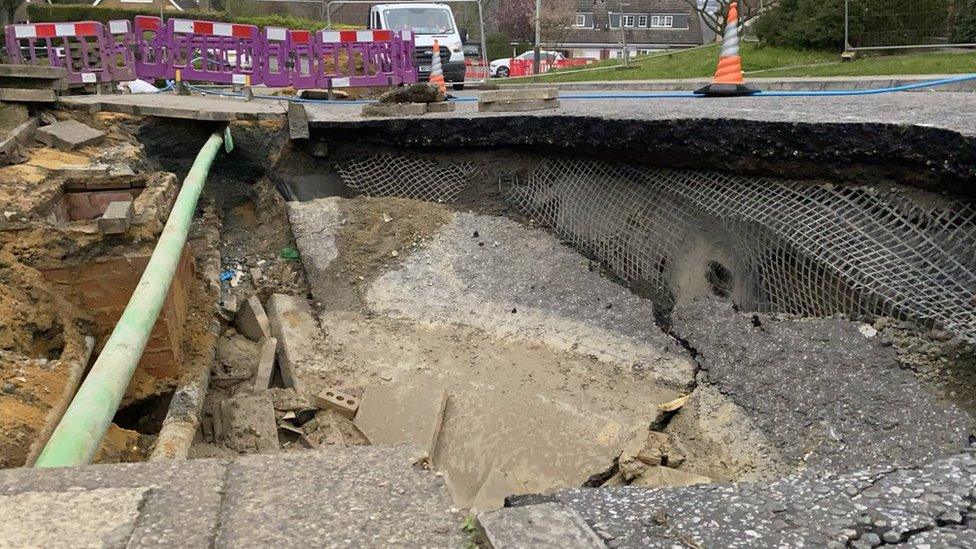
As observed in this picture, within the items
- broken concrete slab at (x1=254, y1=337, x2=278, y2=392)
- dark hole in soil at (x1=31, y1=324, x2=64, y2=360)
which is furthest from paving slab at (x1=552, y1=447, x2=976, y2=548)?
broken concrete slab at (x1=254, y1=337, x2=278, y2=392)

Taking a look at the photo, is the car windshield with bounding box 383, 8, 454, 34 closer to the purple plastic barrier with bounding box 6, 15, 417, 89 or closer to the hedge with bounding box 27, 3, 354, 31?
the purple plastic barrier with bounding box 6, 15, 417, 89

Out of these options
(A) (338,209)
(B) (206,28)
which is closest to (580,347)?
(A) (338,209)

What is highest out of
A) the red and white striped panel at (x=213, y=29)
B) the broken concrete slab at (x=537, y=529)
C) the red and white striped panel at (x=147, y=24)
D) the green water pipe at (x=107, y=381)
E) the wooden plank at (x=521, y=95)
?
the red and white striped panel at (x=147, y=24)

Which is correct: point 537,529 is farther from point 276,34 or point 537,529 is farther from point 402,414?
point 276,34

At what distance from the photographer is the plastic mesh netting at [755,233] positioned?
12.1 feet

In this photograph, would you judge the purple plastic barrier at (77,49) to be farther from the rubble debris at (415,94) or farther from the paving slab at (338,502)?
the paving slab at (338,502)

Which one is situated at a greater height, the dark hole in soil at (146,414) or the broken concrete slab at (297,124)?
the broken concrete slab at (297,124)

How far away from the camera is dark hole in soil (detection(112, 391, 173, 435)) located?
3.64 metres

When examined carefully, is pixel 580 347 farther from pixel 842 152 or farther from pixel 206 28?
pixel 206 28

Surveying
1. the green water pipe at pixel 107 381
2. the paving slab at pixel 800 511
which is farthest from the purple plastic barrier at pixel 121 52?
the paving slab at pixel 800 511

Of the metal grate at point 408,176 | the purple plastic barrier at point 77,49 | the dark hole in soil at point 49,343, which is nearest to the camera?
the dark hole in soil at point 49,343

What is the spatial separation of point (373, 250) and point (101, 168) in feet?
6.99

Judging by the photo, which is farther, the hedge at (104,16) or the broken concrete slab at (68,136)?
the hedge at (104,16)

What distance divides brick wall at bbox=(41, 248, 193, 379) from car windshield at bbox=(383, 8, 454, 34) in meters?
11.3
